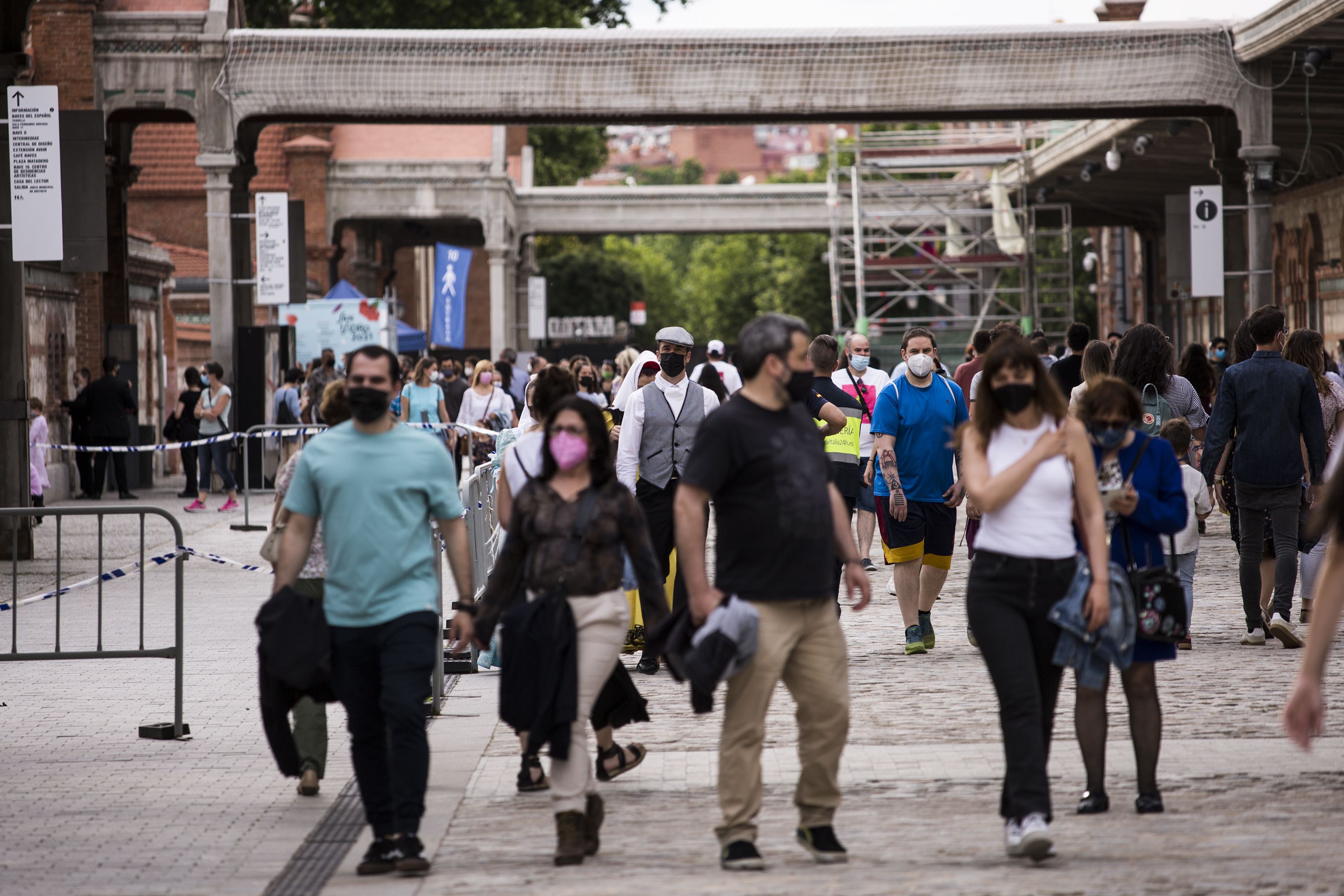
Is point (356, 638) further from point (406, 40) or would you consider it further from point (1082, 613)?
point (406, 40)

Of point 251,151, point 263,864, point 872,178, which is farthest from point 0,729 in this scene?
point 872,178

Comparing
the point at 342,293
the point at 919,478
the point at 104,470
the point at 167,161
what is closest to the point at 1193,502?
the point at 919,478

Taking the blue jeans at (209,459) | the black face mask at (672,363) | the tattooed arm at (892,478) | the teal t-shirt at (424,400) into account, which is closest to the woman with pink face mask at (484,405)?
the teal t-shirt at (424,400)

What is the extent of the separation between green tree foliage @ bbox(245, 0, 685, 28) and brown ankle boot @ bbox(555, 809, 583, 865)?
116ft

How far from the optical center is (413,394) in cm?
2089

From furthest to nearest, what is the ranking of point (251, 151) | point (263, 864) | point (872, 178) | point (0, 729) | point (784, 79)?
point (872, 178)
point (251, 151)
point (784, 79)
point (0, 729)
point (263, 864)

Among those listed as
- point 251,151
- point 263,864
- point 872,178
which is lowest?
point 263,864

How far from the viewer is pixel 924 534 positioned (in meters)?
10.6

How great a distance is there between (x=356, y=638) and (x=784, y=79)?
626 inches

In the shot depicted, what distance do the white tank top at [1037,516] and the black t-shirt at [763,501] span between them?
597 millimetres

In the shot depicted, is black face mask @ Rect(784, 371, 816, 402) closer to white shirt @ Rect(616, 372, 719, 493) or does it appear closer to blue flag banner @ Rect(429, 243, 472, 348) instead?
white shirt @ Rect(616, 372, 719, 493)

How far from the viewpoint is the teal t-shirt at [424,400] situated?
68.1 ft

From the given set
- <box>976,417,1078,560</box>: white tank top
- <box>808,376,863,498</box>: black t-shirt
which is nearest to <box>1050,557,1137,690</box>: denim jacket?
<box>976,417,1078,560</box>: white tank top

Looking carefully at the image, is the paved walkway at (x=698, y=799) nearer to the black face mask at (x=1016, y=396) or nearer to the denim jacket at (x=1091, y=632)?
the denim jacket at (x=1091, y=632)
